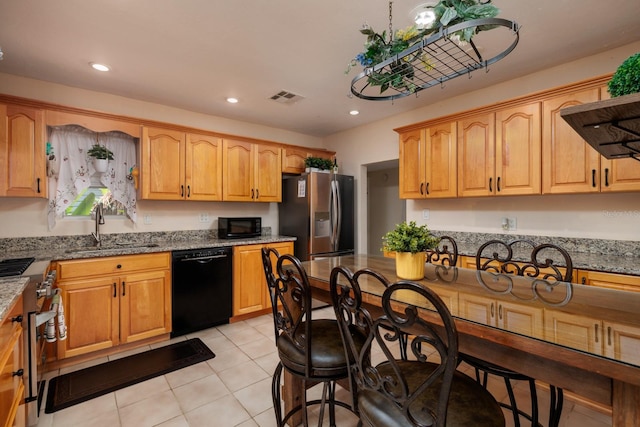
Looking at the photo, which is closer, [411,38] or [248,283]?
[411,38]

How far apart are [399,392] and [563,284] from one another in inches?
41.8

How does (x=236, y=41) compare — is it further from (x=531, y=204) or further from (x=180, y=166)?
(x=531, y=204)

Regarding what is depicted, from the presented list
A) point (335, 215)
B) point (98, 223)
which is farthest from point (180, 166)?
point (335, 215)

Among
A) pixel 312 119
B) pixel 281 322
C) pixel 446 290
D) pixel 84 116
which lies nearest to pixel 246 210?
pixel 312 119

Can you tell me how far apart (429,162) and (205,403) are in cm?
299

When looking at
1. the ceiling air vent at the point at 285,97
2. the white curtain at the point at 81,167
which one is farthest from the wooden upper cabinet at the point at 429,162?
the white curtain at the point at 81,167

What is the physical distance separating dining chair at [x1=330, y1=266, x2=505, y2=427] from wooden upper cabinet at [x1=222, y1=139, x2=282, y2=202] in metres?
2.94

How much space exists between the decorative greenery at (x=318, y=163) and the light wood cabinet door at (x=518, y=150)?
2201 mm

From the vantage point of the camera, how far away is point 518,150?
2.65 meters

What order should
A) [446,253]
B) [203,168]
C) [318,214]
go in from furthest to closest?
[318,214] < [203,168] < [446,253]

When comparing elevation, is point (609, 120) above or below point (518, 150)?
below

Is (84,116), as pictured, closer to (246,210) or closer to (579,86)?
(246,210)

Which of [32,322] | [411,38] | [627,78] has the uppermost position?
[411,38]

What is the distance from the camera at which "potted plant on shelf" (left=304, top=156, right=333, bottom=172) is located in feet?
13.8
